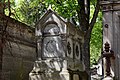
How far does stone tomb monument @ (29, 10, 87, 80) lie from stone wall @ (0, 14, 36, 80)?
1.13 meters

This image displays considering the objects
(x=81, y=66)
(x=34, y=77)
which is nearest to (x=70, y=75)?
(x=34, y=77)

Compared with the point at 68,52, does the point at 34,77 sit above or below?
below

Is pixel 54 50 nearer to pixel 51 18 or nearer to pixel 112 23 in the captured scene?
pixel 51 18

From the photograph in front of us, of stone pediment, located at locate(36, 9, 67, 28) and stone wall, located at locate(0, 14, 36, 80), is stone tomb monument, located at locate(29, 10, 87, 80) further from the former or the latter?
stone wall, located at locate(0, 14, 36, 80)

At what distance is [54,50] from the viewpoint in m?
11.0

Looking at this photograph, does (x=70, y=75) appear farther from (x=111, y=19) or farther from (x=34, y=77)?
(x=111, y=19)

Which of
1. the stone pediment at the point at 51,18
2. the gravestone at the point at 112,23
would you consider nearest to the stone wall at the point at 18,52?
the stone pediment at the point at 51,18

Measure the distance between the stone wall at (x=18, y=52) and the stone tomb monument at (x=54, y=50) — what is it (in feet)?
3.70

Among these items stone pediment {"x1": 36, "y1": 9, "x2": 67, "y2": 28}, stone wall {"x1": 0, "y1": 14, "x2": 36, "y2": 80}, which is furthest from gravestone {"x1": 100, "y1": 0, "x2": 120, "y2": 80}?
stone wall {"x1": 0, "y1": 14, "x2": 36, "y2": 80}

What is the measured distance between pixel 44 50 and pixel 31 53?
10.1ft

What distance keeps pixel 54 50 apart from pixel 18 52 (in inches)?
87.9

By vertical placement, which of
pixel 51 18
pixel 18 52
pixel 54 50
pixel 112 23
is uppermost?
pixel 51 18

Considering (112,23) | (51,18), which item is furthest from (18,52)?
(112,23)

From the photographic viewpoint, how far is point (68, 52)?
11.1 meters
